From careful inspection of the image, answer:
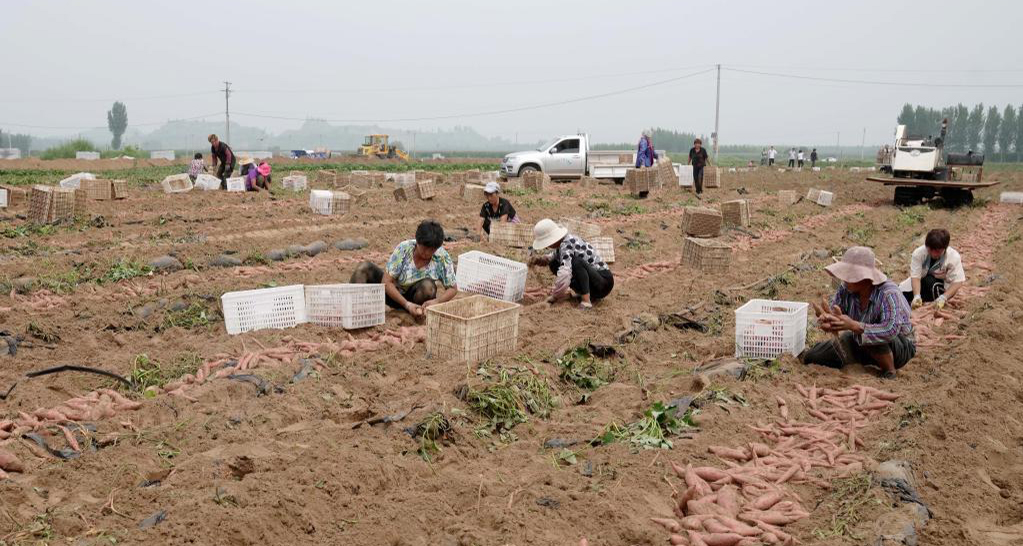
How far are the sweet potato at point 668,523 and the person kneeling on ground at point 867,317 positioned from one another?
2.38 meters

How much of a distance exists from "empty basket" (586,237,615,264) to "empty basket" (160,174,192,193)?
1143 centimetres

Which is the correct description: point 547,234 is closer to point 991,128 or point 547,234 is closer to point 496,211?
point 496,211

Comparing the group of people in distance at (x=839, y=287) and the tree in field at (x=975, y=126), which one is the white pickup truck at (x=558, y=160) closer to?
the group of people in distance at (x=839, y=287)

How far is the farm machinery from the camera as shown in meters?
18.4

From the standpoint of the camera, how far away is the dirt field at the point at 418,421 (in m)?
3.40

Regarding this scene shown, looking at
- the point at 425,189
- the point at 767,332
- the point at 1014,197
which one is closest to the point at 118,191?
the point at 425,189

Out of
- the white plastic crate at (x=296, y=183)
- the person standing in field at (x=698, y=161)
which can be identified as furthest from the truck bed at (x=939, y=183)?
the white plastic crate at (x=296, y=183)

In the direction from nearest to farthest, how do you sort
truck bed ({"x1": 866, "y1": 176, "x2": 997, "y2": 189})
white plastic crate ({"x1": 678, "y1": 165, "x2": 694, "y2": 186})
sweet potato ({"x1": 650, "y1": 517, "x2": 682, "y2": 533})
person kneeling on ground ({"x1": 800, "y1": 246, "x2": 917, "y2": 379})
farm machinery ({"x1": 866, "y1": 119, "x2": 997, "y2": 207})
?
sweet potato ({"x1": 650, "y1": 517, "x2": 682, "y2": 533}), person kneeling on ground ({"x1": 800, "y1": 246, "x2": 917, "y2": 379}), truck bed ({"x1": 866, "y1": 176, "x2": 997, "y2": 189}), farm machinery ({"x1": 866, "y1": 119, "x2": 997, "y2": 207}), white plastic crate ({"x1": 678, "y1": 165, "x2": 694, "y2": 186})

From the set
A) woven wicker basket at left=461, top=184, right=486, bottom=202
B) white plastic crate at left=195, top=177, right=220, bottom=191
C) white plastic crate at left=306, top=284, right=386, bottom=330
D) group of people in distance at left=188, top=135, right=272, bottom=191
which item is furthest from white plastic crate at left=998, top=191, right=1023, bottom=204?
white plastic crate at left=195, top=177, right=220, bottom=191

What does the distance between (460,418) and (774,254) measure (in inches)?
333

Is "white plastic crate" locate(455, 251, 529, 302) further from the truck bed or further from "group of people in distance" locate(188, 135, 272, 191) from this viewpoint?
the truck bed

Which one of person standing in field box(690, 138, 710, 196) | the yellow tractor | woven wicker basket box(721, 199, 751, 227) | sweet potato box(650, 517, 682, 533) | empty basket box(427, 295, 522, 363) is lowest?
sweet potato box(650, 517, 682, 533)

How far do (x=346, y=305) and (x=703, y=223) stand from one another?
8.21 meters

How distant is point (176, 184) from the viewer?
17.5 metres
